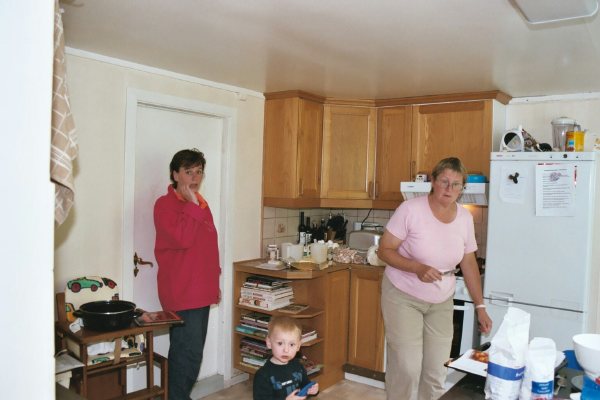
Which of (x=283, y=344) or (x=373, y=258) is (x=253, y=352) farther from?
(x=283, y=344)

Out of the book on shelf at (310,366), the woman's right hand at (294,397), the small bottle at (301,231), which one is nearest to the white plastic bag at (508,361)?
the woman's right hand at (294,397)

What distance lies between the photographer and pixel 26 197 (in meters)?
1.07

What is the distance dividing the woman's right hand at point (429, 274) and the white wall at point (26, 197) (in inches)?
67.2

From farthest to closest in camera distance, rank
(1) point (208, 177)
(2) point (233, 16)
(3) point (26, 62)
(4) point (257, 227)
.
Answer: (4) point (257, 227) < (1) point (208, 177) < (2) point (233, 16) < (3) point (26, 62)

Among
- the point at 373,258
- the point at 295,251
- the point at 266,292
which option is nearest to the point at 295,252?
the point at 295,251

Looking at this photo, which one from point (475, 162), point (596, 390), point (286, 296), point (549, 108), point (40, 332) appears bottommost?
point (286, 296)

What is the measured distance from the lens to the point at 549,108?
359cm

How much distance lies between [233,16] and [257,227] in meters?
1.97

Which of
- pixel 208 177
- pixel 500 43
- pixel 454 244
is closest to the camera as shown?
pixel 500 43

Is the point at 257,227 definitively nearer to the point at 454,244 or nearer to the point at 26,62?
the point at 454,244

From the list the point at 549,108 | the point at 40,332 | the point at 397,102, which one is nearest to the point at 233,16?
the point at 40,332

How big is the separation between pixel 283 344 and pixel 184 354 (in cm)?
127

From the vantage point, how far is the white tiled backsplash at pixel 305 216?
3844mm

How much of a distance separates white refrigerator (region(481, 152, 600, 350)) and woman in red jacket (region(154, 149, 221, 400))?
5.87 ft
